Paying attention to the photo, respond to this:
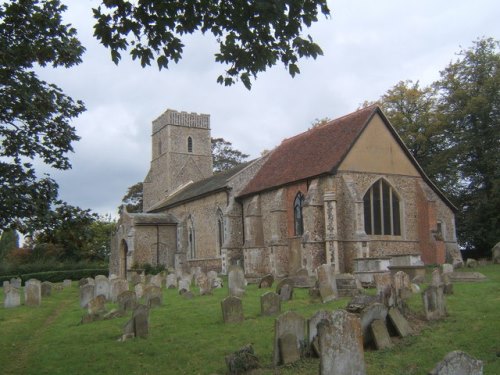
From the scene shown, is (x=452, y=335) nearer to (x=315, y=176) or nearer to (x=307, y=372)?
(x=307, y=372)

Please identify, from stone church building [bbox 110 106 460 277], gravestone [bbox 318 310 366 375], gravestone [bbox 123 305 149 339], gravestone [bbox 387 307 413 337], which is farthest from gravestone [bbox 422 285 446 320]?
stone church building [bbox 110 106 460 277]

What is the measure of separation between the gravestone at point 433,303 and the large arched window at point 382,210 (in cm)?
1366

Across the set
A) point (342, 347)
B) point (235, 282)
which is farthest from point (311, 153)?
point (342, 347)

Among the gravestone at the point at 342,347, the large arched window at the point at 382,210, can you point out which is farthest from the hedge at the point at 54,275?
the gravestone at the point at 342,347

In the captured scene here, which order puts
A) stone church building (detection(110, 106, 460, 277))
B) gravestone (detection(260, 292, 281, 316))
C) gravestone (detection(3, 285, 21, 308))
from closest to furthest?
gravestone (detection(260, 292, 281, 316)) → gravestone (detection(3, 285, 21, 308)) → stone church building (detection(110, 106, 460, 277))

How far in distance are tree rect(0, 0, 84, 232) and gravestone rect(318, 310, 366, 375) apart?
5001 millimetres

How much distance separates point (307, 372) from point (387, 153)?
62.3ft

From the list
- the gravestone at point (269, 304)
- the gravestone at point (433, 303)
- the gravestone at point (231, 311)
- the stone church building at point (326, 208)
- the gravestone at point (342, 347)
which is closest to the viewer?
the gravestone at point (342, 347)

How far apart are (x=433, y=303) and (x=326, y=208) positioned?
13143mm

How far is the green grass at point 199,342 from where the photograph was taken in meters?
8.39

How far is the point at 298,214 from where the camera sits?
86.1 ft

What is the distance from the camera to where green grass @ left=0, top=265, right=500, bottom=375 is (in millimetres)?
8391

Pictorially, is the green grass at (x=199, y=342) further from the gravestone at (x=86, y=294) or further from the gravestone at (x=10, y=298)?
the gravestone at (x=10, y=298)

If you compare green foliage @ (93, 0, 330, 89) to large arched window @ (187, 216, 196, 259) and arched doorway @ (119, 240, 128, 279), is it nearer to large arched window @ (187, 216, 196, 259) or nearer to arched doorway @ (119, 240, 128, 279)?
large arched window @ (187, 216, 196, 259)
